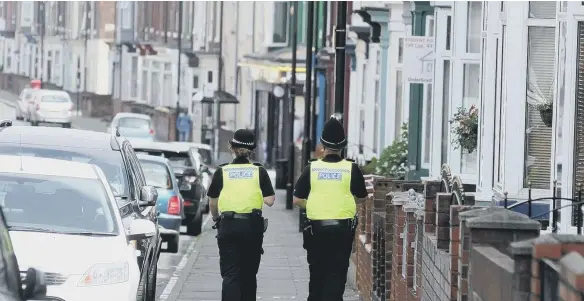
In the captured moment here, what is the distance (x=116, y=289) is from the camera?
36.8 feet

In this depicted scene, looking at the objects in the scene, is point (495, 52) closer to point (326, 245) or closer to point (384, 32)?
point (326, 245)

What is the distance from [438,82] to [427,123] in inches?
79.0

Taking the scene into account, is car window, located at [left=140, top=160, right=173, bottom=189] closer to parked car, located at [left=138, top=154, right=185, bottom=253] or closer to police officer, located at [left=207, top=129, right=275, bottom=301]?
parked car, located at [left=138, top=154, right=185, bottom=253]

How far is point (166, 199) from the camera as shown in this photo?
78.8 ft

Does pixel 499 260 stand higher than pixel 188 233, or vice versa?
pixel 499 260

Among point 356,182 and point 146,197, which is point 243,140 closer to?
point 356,182

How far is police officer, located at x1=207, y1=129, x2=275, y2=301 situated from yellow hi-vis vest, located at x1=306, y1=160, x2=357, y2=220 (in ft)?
1.53

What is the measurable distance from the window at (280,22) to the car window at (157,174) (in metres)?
35.0

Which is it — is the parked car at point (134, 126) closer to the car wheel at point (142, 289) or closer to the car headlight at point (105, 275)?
the car wheel at point (142, 289)

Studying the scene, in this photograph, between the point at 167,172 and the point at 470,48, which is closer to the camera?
the point at 470,48

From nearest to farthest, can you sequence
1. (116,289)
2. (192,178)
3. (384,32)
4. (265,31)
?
1. (116,289)
2. (192,178)
3. (384,32)
4. (265,31)

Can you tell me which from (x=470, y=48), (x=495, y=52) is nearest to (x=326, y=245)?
(x=495, y=52)

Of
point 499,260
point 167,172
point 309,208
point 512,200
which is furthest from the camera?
point 167,172

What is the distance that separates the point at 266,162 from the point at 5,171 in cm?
5080
